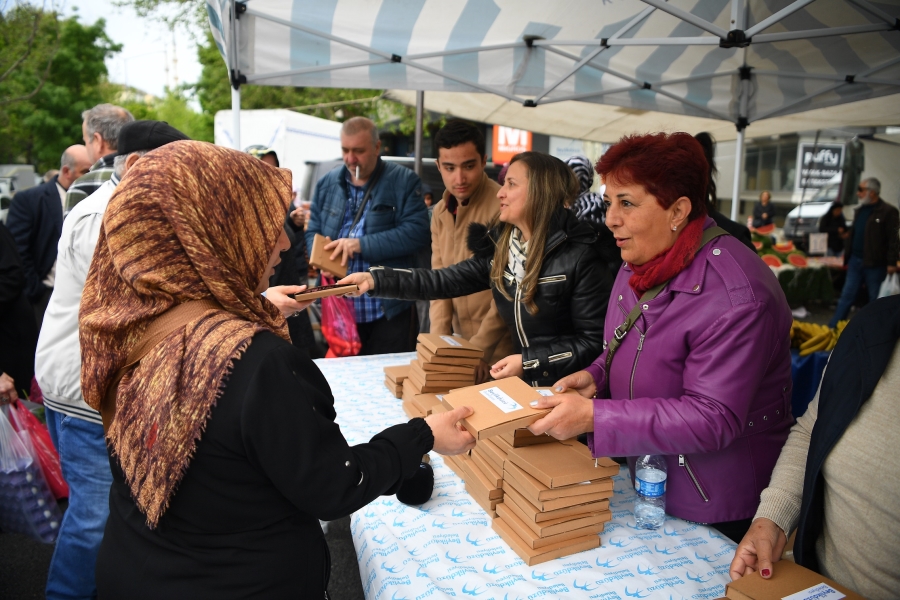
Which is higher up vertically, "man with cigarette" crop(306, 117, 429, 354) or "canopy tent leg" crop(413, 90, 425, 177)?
"canopy tent leg" crop(413, 90, 425, 177)

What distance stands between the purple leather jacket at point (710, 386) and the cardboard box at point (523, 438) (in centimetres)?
20

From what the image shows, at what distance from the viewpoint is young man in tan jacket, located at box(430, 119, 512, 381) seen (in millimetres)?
3416

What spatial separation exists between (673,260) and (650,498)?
0.71 meters

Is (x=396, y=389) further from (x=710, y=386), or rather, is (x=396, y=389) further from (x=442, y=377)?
(x=710, y=386)

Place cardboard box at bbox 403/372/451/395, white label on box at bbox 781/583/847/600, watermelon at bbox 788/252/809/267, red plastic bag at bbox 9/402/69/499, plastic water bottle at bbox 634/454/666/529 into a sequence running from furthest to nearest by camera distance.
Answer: watermelon at bbox 788/252/809/267 → red plastic bag at bbox 9/402/69/499 → cardboard box at bbox 403/372/451/395 → plastic water bottle at bbox 634/454/666/529 → white label on box at bbox 781/583/847/600

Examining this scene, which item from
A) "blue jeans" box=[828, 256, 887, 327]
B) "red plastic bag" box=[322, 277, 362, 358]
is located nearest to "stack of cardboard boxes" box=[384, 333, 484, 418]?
"red plastic bag" box=[322, 277, 362, 358]

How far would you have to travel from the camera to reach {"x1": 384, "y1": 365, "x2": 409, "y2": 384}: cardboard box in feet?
9.18

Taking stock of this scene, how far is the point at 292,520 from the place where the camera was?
131 centimetres

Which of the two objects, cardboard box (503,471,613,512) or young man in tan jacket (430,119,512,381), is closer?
cardboard box (503,471,613,512)

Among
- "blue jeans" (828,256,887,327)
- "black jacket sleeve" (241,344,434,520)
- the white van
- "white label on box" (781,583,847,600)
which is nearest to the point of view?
"black jacket sleeve" (241,344,434,520)

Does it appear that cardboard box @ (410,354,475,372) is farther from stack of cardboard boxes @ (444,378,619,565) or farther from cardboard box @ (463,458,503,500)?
stack of cardboard boxes @ (444,378,619,565)

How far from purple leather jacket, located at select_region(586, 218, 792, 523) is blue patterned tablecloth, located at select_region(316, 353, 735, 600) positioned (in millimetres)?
152

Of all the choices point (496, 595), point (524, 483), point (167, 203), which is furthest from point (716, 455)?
point (167, 203)

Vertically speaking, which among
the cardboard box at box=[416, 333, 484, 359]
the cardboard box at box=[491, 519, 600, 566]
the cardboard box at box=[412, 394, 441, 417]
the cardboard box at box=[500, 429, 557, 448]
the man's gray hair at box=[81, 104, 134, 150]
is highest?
the man's gray hair at box=[81, 104, 134, 150]
